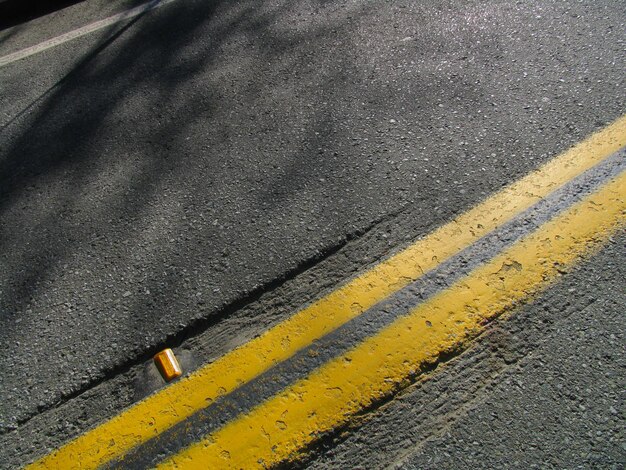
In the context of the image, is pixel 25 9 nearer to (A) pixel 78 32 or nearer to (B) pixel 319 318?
(A) pixel 78 32

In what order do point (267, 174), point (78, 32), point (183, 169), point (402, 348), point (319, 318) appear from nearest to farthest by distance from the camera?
point (402, 348) < point (319, 318) < point (267, 174) < point (183, 169) < point (78, 32)

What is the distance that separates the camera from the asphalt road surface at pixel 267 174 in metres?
1.81

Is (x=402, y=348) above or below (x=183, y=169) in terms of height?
below

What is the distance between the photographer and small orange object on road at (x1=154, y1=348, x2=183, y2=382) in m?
1.80

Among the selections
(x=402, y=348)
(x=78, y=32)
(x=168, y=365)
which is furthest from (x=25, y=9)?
(x=402, y=348)

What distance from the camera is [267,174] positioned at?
243 centimetres

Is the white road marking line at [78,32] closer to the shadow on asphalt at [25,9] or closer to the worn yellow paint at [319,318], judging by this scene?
the shadow on asphalt at [25,9]

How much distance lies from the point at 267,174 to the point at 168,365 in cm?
102

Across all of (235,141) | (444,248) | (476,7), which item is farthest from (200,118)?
(476,7)

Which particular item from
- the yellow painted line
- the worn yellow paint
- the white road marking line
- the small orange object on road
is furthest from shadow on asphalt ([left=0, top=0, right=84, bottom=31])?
the yellow painted line

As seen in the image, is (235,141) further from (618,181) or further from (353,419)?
(618,181)

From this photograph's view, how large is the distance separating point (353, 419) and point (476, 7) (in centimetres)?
263

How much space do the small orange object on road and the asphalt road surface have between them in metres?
0.04

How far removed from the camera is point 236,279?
2.03m
